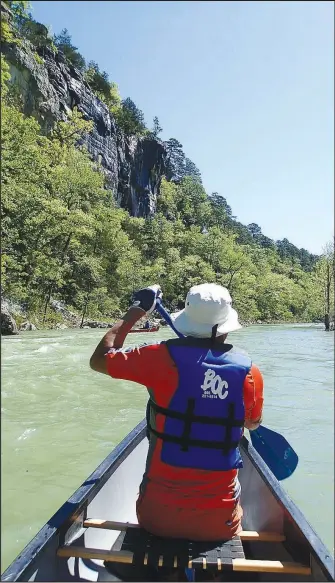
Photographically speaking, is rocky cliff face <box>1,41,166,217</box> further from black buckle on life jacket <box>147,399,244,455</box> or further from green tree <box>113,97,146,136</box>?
black buckle on life jacket <box>147,399,244,455</box>

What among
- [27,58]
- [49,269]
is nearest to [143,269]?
[49,269]

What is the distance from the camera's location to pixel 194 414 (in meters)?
1.83

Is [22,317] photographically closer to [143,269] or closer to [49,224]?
[49,224]

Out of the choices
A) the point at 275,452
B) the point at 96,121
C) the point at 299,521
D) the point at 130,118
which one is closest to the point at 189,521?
the point at 299,521

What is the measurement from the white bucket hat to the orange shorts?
0.73 meters

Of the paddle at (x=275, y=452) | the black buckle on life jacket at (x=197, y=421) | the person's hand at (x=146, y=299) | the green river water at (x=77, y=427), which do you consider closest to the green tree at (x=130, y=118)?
the green river water at (x=77, y=427)

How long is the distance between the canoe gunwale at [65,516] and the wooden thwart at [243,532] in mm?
83

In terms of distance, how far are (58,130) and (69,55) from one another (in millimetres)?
16830

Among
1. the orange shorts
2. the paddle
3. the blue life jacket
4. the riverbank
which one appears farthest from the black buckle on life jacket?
the riverbank

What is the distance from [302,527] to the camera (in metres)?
2.02

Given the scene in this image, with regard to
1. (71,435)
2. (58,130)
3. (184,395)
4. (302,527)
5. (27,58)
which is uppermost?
(27,58)

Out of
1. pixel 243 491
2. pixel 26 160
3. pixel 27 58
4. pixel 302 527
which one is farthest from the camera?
pixel 27 58

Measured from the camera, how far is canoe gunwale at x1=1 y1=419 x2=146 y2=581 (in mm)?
1730

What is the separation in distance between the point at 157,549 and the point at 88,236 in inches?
969
